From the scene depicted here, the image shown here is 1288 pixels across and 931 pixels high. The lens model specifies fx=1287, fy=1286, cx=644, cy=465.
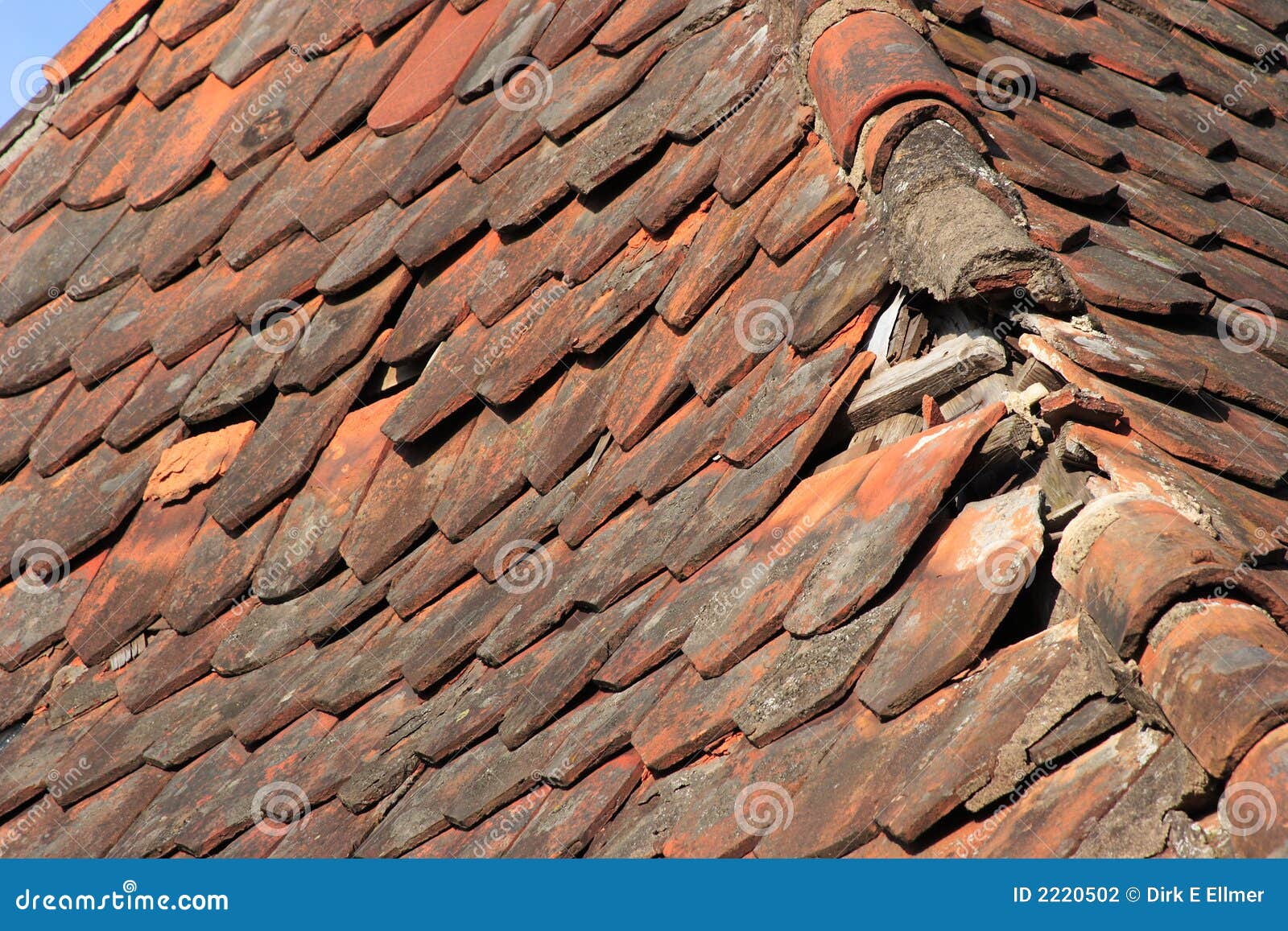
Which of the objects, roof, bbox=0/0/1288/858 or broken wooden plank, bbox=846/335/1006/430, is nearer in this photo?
roof, bbox=0/0/1288/858

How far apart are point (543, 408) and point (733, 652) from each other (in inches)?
43.7

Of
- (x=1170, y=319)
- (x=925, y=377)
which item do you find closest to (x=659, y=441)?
(x=925, y=377)

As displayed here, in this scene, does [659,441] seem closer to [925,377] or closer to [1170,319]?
[925,377]

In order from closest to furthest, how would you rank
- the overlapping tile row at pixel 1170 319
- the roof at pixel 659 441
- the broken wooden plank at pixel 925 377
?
the overlapping tile row at pixel 1170 319, the roof at pixel 659 441, the broken wooden plank at pixel 925 377

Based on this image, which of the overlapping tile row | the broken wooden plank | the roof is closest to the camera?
the overlapping tile row

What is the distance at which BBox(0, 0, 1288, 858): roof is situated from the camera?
228 centimetres

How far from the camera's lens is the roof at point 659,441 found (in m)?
2.28

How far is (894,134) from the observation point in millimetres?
2992

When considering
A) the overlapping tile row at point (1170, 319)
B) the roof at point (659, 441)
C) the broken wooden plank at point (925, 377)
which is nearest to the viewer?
the overlapping tile row at point (1170, 319)

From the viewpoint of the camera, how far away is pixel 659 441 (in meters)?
3.20

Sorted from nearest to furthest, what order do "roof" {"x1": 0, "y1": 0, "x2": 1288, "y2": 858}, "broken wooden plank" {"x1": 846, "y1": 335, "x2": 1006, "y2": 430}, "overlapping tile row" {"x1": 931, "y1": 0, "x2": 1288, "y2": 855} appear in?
"overlapping tile row" {"x1": 931, "y1": 0, "x2": 1288, "y2": 855}
"roof" {"x1": 0, "y1": 0, "x2": 1288, "y2": 858}
"broken wooden plank" {"x1": 846, "y1": 335, "x2": 1006, "y2": 430}

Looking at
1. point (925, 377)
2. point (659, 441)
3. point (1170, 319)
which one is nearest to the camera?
point (925, 377)

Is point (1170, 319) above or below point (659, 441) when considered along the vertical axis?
below

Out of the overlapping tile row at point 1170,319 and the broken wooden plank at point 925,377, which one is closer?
the overlapping tile row at point 1170,319
